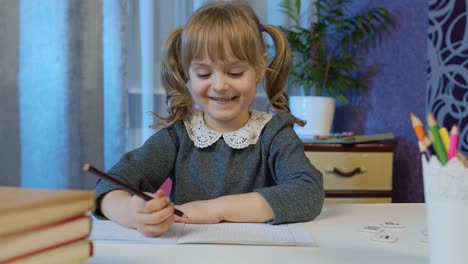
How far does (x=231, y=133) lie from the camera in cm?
114

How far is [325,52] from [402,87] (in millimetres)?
414

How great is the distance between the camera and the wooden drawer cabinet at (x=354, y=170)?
6.92ft

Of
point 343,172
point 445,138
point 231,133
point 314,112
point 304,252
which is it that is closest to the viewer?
point 445,138

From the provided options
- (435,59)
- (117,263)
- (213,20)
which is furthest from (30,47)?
(435,59)

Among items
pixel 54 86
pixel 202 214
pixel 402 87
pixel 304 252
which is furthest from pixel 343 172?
pixel 304 252

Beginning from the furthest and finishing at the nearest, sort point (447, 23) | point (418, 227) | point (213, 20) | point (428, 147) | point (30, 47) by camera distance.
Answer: point (447, 23) → point (30, 47) → point (213, 20) → point (418, 227) → point (428, 147)

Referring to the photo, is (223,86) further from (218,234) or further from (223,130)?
(218,234)

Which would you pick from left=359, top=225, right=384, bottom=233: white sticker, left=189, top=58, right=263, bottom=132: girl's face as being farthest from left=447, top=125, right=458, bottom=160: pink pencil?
left=189, top=58, right=263, bottom=132: girl's face

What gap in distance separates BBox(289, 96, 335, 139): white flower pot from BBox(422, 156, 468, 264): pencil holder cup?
1777mm

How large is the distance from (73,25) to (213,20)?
112 cm

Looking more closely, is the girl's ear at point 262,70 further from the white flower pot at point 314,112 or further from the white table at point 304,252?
the white flower pot at point 314,112

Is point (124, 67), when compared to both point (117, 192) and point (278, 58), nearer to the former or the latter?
point (278, 58)

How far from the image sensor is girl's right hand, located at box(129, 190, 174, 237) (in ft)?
2.33

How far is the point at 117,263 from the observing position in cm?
58
